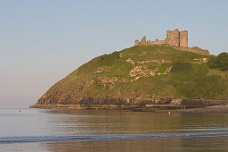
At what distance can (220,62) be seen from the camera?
146625 mm

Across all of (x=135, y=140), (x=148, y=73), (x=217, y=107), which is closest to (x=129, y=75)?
(x=148, y=73)

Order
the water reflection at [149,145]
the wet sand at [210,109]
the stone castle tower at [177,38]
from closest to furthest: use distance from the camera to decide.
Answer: the water reflection at [149,145]
the wet sand at [210,109]
the stone castle tower at [177,38]

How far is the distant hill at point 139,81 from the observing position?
133375 millimetres

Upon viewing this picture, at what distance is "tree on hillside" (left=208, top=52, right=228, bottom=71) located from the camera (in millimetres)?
145875

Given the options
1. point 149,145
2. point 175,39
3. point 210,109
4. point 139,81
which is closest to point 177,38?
point 175,39

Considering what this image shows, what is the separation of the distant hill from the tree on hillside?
6.34 ft

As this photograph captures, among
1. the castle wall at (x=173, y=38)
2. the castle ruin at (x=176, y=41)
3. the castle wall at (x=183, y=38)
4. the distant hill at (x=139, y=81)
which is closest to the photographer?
the distant hill at (x=139, y=81)

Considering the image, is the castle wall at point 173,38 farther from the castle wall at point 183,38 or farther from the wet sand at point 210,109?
the wet sand at point 210,109

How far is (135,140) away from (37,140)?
895 centimetres

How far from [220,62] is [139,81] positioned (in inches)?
988

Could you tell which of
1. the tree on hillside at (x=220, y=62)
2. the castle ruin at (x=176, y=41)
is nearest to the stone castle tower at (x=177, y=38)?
the castle ruin at (x=176, y=41)

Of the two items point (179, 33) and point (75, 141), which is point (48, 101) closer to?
point (179, 33)

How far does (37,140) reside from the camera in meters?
44.4

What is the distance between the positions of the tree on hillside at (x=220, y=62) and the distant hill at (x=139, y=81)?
1.93 meters
